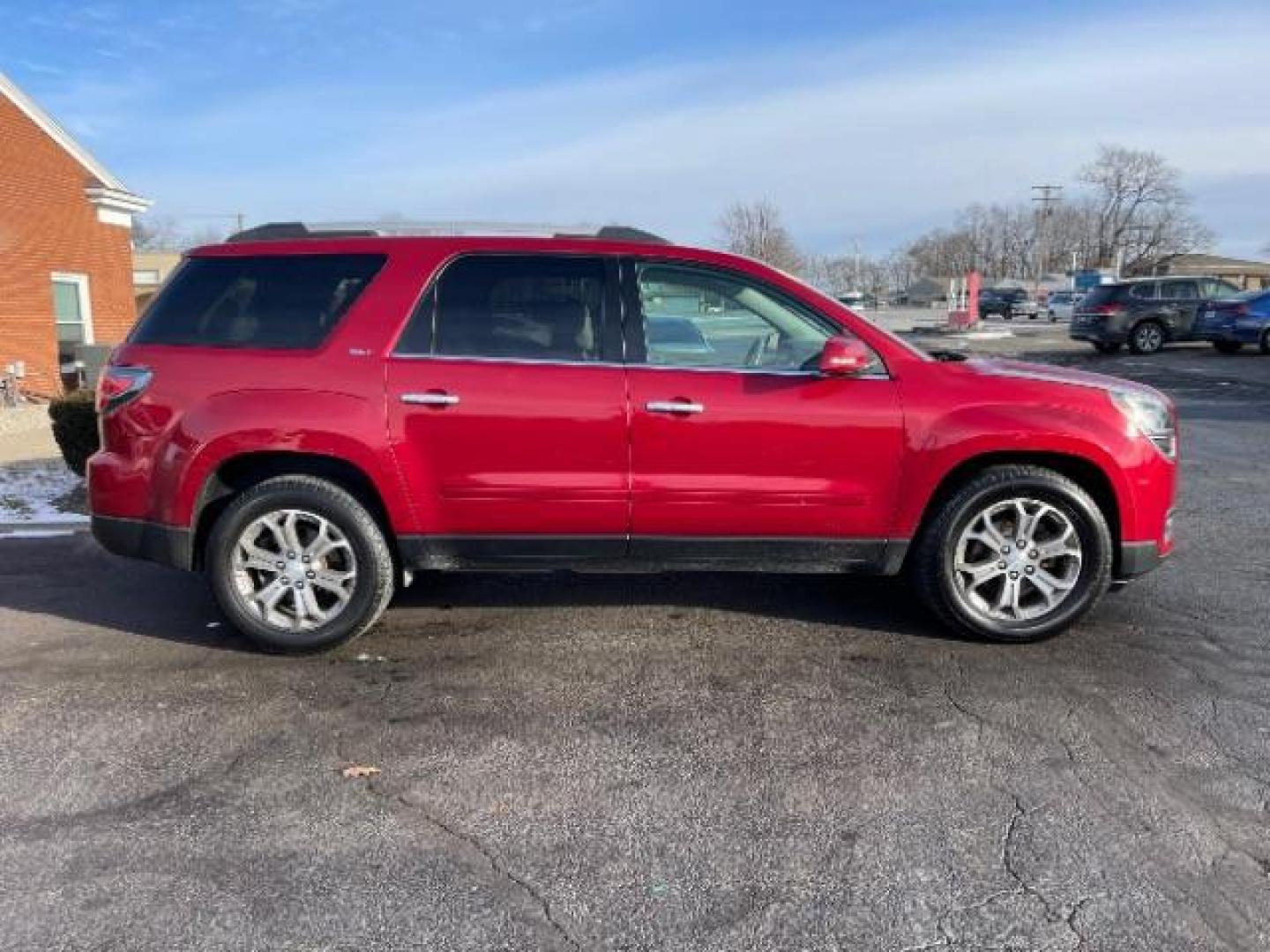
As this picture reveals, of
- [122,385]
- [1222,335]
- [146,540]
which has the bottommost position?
[146,540]

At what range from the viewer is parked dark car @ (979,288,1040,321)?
64062 millimetres

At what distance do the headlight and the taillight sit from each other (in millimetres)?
4345

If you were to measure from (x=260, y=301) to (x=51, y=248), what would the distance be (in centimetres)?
1844

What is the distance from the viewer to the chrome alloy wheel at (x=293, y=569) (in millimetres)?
4402

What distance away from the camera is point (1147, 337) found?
23828 millimetres

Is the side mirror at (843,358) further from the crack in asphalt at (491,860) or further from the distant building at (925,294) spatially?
the distant building at (925,294)

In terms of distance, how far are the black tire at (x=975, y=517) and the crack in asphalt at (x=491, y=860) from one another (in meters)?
2.46

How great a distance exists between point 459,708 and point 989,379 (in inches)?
106

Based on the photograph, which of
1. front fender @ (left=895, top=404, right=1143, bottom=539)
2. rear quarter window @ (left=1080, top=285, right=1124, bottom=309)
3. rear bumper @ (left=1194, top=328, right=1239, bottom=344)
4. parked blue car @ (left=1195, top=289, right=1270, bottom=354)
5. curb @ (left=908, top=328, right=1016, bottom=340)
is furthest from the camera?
curb @ (left=908, top=328, right=1016, bottom=340)

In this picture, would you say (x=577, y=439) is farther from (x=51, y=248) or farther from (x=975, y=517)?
(x=51, y=248)

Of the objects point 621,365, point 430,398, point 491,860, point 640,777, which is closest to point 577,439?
point 621,365

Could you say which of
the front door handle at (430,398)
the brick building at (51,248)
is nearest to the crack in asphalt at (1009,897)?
the front door handle at (430,398)

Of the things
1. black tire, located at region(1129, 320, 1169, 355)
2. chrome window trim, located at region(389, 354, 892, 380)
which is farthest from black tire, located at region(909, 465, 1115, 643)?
black tire, located at region(1129, 320, 1169, 355)

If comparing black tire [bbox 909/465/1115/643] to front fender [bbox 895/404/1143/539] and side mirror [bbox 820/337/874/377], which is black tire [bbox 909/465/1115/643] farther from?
side mirror [bbox 820/337/874/377]
